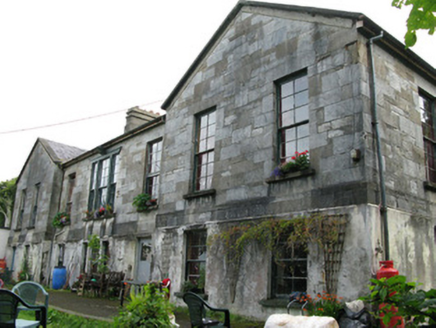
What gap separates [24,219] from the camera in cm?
2395

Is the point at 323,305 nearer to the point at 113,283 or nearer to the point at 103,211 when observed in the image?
the point at 113,283

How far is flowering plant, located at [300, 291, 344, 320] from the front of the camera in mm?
7000

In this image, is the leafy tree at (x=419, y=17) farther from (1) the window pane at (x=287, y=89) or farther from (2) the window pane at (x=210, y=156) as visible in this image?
(2) the window pane at (x=210, y=156)

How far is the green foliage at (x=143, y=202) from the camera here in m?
13.8

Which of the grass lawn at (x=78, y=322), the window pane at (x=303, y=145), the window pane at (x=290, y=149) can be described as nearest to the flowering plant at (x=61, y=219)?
the grass lawn at (x=78, y=322)

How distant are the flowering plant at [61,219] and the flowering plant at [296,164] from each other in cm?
1339

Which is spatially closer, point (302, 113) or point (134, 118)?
point (302, 113)

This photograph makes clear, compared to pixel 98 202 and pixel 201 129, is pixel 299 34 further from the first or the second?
pixel 98 202

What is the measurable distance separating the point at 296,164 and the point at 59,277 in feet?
43.1

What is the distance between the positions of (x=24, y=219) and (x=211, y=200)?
56.6 ft

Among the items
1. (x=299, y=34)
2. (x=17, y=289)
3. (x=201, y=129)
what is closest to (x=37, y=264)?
(x=201, y=129)

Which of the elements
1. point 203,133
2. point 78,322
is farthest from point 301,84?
point 78,322

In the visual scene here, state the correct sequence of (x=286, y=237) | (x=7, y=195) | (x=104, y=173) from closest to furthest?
1. (x=286, y=237)
2. (x=104, y=173)
3. (x=7, y=195)

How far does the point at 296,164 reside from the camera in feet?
28.5
